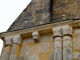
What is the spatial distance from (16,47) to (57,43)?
953 mm

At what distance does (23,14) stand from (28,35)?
2.87ft

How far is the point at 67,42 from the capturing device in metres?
3.86

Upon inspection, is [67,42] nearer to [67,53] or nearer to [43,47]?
[67,53]

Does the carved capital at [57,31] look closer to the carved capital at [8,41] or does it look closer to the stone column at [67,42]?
the stone column at [67,42]

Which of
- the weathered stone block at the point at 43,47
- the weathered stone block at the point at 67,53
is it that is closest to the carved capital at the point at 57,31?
the weathered stone block at the point at 43,47

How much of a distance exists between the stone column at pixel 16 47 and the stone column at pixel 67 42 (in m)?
1.06

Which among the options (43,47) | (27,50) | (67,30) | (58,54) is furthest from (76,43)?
(27,50)

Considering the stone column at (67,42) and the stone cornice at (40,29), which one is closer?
the stone column at (67,42)

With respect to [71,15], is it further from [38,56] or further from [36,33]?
[38,56]

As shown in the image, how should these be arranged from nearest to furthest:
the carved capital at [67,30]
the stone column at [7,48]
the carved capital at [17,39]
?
the carved capital at [67,30]
the stone column at [7,48]
the carved capital at [17,39]

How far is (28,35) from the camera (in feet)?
14.7

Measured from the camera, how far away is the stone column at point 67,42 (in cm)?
368

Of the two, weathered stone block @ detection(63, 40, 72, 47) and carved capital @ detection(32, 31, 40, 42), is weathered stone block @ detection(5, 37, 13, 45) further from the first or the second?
weathered stone block @ detection(63, 40, 72, 47)

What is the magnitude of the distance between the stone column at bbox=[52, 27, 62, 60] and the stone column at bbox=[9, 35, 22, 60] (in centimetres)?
84
